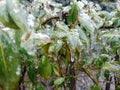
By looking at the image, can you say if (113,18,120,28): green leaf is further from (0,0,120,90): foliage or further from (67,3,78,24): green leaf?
(67,3,78,24): green leaf

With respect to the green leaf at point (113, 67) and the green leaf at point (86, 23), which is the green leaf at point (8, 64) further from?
the green leaf at point (113, 67)

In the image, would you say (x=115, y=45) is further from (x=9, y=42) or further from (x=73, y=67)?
(x=9, y=42)

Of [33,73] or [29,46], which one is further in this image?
[33,73]

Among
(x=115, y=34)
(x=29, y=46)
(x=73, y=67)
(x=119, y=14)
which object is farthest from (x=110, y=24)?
(x=29, y=46)

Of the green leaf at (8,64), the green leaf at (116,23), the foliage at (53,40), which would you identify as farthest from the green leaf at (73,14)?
the green leaf at (8,64)

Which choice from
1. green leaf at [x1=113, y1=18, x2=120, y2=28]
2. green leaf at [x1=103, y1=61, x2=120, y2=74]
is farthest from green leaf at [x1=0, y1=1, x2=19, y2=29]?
green leaf at [x1=113, y1=18, x2=120, y2=28]

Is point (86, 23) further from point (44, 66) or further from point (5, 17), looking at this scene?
point (5, 17)

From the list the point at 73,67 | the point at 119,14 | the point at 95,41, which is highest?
the point at 119,14

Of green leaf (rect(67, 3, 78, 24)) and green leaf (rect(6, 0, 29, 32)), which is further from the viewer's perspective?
green leaf (rect(67, 3, 78, 24))
